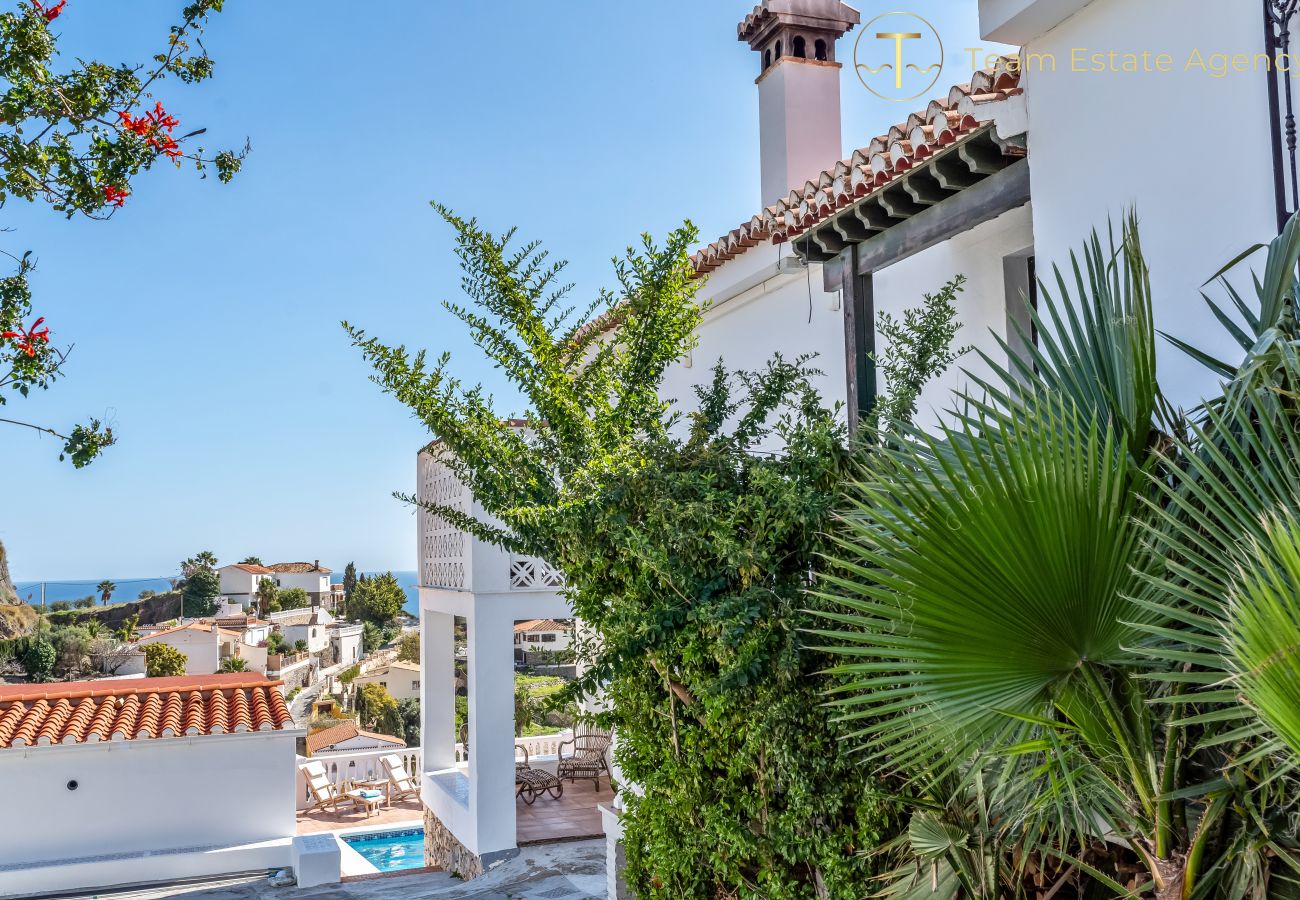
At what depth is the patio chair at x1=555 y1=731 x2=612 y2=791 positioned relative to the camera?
15.3 metres

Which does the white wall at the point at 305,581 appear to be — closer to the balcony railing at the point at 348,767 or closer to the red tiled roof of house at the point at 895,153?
the balcony railing at the point at 348,767

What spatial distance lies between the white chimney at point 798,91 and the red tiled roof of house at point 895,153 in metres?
2.80

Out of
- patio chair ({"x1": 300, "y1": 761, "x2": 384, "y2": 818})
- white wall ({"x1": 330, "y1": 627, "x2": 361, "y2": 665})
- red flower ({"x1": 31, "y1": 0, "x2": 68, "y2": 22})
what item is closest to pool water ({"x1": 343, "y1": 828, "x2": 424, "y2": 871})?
patio chair ({"x1": 300, "y1": 761, "x2": 384, "y2": 818})

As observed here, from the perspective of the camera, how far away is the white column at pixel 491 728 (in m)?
11.8

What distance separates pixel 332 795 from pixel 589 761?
6.56m

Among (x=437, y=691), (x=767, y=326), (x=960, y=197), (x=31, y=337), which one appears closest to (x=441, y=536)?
(x=437, y=691)

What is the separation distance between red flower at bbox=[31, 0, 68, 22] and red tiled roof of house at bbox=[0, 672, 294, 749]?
28.7ft

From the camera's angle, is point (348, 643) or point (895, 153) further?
point (348, 643)

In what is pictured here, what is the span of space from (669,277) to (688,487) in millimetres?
1531

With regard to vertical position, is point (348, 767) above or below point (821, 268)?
below

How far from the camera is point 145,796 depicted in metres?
11.5

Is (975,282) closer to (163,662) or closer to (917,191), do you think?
(917,191)

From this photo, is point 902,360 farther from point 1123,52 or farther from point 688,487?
point 1123,52

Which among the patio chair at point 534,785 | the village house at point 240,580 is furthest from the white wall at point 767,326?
the village house at point 240,580
